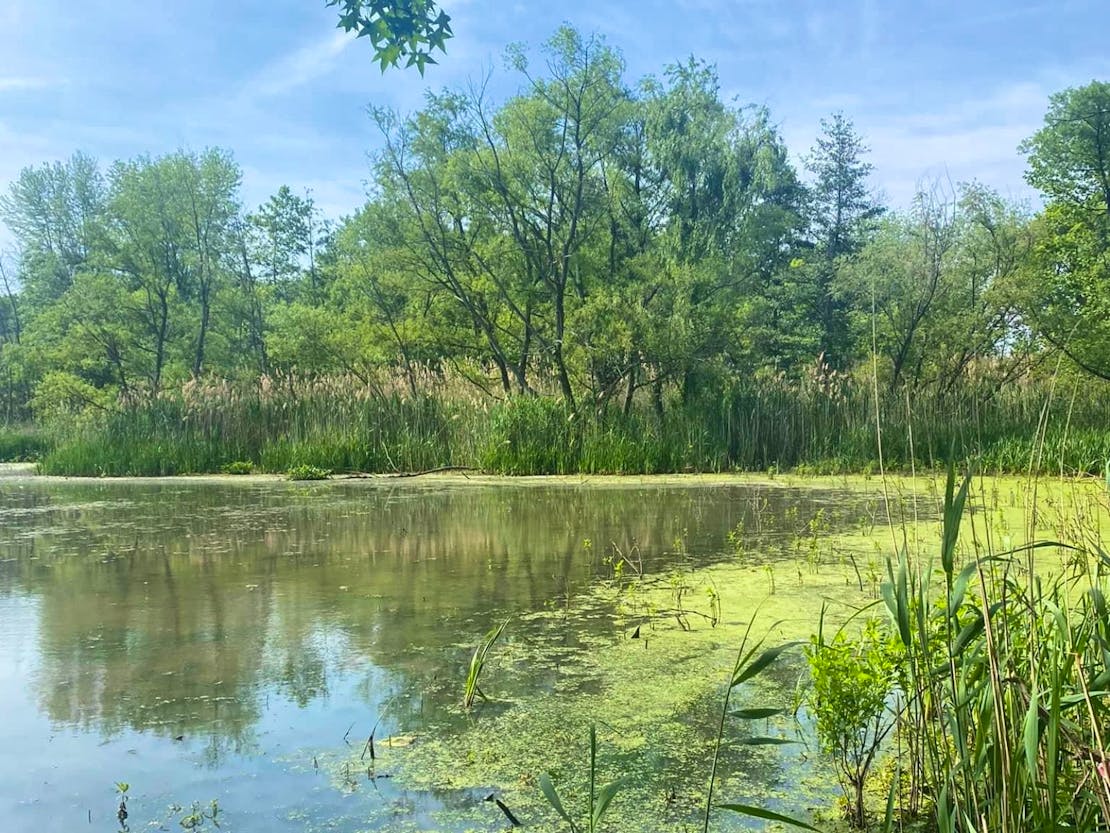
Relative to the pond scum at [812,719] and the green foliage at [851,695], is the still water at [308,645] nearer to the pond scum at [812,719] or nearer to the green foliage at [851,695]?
the pond scum at [812,719]

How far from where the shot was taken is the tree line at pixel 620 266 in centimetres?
1361

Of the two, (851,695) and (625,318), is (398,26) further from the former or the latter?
(625,318)

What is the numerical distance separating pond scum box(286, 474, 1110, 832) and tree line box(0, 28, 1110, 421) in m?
7.33

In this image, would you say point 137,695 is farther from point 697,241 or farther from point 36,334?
point 36,334

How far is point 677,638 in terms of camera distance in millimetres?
3785

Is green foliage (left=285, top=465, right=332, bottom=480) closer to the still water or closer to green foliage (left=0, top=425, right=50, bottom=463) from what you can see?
the still water

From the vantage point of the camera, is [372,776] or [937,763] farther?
[372,776]

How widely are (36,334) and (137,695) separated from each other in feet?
82.4

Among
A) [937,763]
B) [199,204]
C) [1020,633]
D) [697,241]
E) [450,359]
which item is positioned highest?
[199,204]

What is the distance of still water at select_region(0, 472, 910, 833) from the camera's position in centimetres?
241

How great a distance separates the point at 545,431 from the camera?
1184 centimetres

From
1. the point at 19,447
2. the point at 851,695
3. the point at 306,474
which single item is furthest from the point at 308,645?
the point at 19,447

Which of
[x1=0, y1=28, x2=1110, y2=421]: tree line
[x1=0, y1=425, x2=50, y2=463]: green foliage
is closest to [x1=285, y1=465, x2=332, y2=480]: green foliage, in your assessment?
[x1=0, y1=28, x2=1110, y2=421]: tree line

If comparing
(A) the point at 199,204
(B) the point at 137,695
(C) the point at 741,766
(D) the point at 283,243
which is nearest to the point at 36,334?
(A) the point at 199,204
